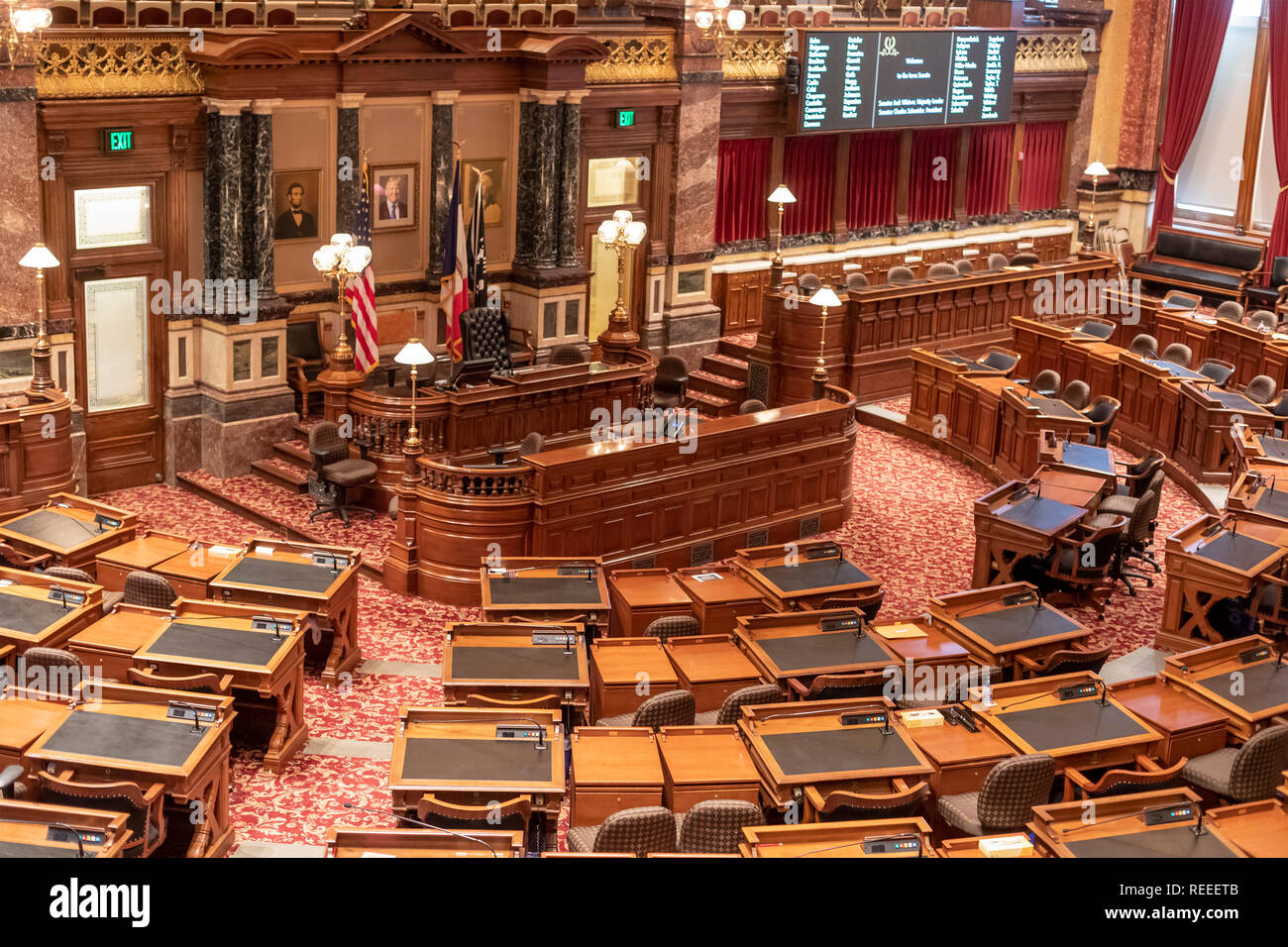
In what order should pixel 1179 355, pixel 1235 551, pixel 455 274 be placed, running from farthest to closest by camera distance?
pixel 1179 355 → pixel 455 274 → pixel 1235 551

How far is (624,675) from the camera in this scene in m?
9.13

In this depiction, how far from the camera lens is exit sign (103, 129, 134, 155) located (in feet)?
44.7

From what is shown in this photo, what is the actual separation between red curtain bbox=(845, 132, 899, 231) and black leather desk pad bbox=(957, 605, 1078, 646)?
11.7 meters

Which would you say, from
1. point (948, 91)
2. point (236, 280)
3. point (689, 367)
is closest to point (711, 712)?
point (236, 280)

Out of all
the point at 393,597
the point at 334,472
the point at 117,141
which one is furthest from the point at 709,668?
the point at 117,141

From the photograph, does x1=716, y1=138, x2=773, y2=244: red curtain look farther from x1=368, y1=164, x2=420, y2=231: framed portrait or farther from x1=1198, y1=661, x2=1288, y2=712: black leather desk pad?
x1=1198, y1=661, x2=1288, y2=712: black leather desk pad

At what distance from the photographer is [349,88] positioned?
15.1 metres

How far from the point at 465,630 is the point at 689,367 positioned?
9.90 m

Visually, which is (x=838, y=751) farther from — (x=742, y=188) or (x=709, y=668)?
(x=742, y=188)

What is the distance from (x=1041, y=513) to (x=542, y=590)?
4561 mm

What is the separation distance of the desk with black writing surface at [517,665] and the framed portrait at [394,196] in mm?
7724

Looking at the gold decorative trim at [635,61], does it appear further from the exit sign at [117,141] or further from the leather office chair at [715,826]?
the leather office chair at [715,826]

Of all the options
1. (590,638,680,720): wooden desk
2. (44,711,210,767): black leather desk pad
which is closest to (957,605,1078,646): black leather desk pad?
(590,638,680,720): wooden desk

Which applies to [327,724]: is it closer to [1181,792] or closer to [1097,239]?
[1181,792]
